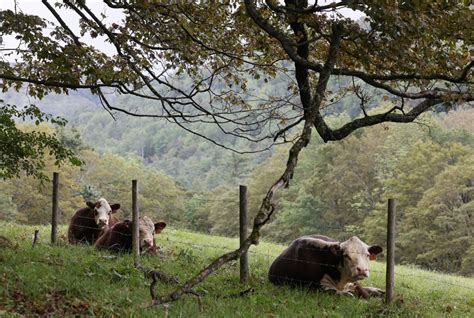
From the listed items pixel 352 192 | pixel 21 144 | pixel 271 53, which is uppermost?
pixel 271 53

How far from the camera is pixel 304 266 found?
10.0 metres

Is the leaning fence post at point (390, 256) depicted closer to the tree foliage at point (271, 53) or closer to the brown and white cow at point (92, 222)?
the tree foliage at point (271, 53)

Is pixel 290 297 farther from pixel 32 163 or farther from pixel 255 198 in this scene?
pixel 255 198

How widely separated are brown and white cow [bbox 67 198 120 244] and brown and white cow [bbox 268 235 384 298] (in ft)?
17.1

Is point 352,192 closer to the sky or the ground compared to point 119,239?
closer to the sky

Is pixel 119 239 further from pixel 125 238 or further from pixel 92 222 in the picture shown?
pixel 92 222

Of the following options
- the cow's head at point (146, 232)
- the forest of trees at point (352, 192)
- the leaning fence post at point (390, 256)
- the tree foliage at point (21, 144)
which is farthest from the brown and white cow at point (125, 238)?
the forest of trees at point (352, 192)

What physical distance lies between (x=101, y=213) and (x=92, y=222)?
489 millimetres

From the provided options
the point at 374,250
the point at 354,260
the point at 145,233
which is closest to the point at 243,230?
the point at 354,260

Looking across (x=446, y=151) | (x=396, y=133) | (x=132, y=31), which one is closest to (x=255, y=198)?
(x=396, y=133)

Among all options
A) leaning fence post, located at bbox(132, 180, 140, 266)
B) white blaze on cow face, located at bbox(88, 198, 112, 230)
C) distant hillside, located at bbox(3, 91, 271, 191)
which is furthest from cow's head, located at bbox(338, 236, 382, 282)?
distant hillside, located at bbox(3, 91, 271, 191)

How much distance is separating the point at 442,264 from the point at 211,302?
38.4 metres

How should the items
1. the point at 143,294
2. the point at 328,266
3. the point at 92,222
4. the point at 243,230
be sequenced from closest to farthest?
the point at 143,294 < the point at 328,266 < the point at 243,230 < the point at 92,222

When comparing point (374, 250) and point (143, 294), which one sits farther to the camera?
point (374, 250)
